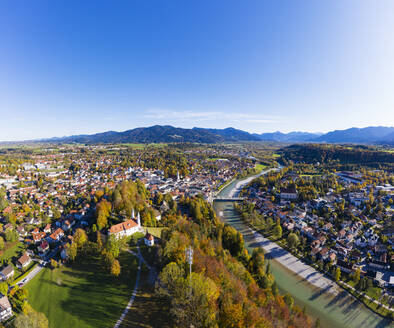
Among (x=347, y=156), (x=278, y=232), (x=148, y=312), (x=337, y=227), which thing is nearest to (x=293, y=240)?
(x=278, y=232)

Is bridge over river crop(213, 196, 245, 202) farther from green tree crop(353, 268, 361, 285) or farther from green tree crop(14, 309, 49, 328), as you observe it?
green tree crop(14, 309, 49, 328)

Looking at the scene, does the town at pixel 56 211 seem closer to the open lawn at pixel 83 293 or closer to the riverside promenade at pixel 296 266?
the open lawn at pixel 83 293

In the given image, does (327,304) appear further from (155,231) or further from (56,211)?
(56,211)

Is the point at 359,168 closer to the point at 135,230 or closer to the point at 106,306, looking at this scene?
the point at 135,230

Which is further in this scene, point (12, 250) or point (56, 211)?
point (56, 211)

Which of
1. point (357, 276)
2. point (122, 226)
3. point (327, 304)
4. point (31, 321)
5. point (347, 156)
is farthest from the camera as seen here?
point (347, 156)

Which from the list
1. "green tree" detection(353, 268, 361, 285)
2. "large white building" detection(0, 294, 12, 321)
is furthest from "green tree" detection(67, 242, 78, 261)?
"green tree" detection(353, 268, 361, 285)

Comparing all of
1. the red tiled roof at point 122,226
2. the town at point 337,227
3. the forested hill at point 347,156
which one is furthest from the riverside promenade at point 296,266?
the forested hill at point 347,156

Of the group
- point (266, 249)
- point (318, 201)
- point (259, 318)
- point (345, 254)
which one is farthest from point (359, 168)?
point (259, 318)
